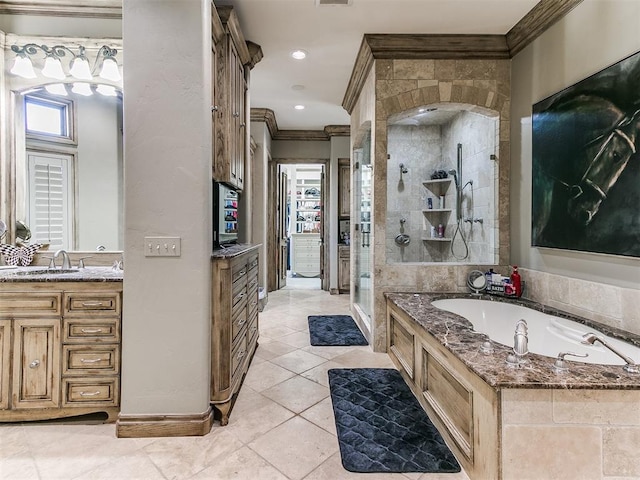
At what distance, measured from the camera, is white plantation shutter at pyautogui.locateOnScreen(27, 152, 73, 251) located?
105 inches

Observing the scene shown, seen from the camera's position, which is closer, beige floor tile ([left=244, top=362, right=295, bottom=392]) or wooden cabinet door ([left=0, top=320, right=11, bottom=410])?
wooden cabinet door ([left=0, top=320, right=11, bottom=410])

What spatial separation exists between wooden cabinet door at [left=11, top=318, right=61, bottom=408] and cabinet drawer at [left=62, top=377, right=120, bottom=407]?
5cm

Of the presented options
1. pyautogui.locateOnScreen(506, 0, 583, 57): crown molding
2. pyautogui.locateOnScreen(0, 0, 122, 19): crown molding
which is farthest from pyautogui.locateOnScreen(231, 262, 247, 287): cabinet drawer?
pyautogui.locateOnScreen(506, 0, 583, 57): crown molding

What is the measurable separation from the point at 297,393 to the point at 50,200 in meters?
2.39

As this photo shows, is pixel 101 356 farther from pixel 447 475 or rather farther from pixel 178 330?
pixel 447 475

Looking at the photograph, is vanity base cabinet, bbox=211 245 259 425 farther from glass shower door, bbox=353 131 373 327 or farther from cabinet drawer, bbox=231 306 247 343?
glass shower door, bbox=353 131 373 327

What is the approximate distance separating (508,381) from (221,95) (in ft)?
8.73

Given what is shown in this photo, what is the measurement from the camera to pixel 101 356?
209cm

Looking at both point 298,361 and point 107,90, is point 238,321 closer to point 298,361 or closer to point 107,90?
point 298,361

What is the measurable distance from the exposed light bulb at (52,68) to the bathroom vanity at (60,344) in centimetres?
160

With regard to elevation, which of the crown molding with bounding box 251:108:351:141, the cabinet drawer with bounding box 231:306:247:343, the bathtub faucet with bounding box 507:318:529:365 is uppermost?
the crown molding with bounding box 251:108:351:141

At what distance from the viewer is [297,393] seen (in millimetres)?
2545

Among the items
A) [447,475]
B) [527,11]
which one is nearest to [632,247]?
[447,475]

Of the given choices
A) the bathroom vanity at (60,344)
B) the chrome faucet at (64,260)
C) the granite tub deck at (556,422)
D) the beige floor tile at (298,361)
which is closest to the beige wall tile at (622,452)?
the granite tub deck at (556,422)
